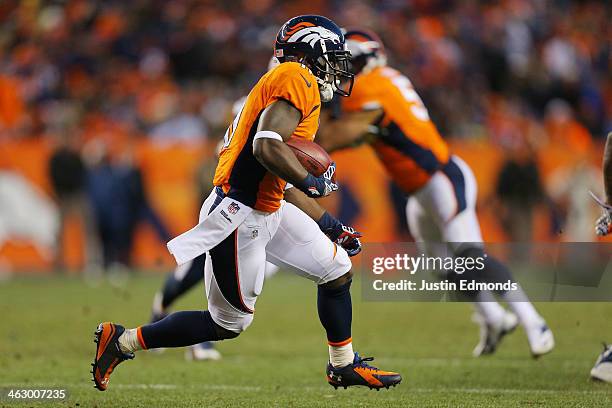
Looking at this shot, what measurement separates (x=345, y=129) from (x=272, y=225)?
1.98 m

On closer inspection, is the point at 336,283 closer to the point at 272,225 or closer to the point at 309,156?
the point at 272,225

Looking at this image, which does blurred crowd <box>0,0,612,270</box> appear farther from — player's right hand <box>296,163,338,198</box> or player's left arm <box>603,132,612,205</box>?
player's right hand <box>296,163,338,198</box>

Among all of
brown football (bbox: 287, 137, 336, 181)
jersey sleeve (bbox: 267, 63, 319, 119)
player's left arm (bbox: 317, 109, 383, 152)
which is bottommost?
player's left arm (bbox: 317, 109, 383, 152)

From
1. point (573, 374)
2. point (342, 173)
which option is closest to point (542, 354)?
point (573, 374)

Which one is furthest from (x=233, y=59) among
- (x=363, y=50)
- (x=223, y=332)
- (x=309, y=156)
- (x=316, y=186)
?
(x=316, y=186)

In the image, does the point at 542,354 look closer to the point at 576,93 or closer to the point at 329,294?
the point at 329,294

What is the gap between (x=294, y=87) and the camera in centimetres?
442

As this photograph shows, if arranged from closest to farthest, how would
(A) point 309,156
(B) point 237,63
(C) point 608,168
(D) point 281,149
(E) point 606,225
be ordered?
(D) point 281,149, (A) point 309,156, (C) point 608,168, (E) point 606,225, (B) point 237,63

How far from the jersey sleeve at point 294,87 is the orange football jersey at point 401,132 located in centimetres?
214

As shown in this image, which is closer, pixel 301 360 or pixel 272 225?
pixel 272 225

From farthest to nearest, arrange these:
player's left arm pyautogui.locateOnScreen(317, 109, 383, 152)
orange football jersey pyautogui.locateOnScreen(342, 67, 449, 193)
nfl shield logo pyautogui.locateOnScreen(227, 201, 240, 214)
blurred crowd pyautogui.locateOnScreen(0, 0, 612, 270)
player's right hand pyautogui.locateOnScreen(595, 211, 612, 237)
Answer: blurred crowd pyautogui.locateOnScreen(0, 0, 612, 270) < orange football jersey pyautogui.locateOnScreen(342, 67, 449, 193) < player's left arm pyautogui.locateOnScreen(317, 109, 383, 152) < player's right hand pyautogui.locateOnScreen(595, 211, 612, 237) < nfl shield logo pyautogui.locateOnScreen(227, 201, 240, 214)

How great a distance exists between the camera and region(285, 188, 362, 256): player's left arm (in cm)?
477

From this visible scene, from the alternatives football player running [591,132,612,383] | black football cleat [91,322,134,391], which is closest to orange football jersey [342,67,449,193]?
football player running [591,132,612,383]

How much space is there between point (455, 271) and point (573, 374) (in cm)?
113
